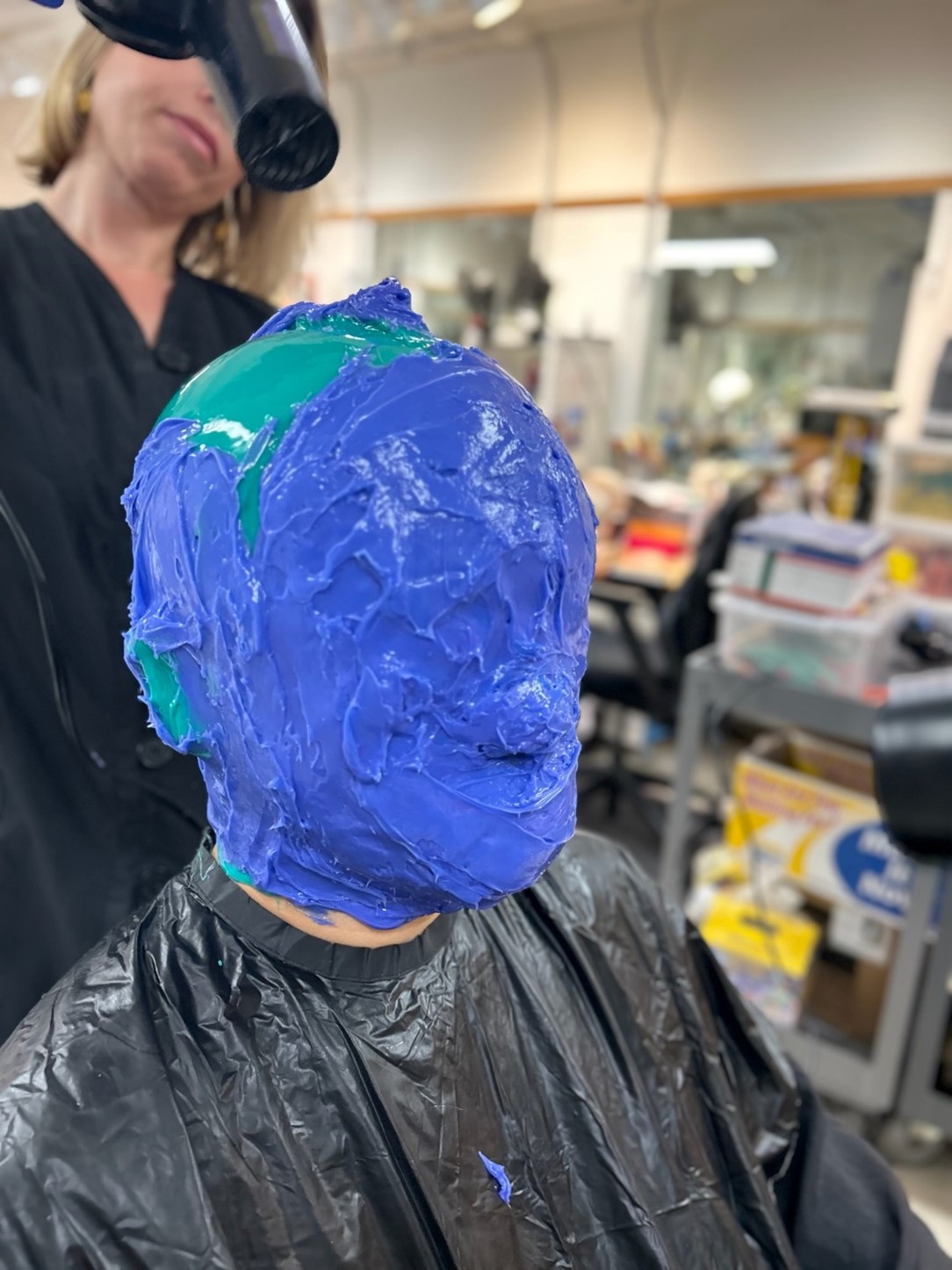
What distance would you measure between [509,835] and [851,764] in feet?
5.90

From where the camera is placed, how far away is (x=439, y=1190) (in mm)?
624

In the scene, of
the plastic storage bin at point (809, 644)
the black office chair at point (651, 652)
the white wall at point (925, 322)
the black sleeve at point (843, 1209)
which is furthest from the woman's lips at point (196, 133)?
the white wall at point (925, 322)

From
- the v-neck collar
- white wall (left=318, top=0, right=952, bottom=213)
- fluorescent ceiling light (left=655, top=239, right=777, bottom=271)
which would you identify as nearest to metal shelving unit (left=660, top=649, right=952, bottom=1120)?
the v-neck collar

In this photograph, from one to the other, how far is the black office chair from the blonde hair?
164 cm

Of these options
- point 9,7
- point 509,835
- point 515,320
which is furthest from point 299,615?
point 515,320

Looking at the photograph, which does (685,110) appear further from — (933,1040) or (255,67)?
(255,67)

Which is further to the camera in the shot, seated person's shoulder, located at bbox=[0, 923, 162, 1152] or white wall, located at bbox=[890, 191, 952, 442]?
white wall, located at bbox=[890, 191, 952, 442]

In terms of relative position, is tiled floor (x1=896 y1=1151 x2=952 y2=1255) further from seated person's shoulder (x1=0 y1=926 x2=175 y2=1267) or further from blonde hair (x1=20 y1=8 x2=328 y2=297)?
blonde hair (x1=20 y1=8 x2=328 y2=297)

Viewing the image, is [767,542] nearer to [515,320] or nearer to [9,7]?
[9,7]

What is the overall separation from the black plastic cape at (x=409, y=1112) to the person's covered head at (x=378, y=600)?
12 centimetres

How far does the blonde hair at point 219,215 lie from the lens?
941 millimetres

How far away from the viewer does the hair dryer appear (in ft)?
1.37

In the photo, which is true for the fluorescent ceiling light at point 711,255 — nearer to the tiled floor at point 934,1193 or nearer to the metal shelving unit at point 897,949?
the metal shelving unit at point 897,949

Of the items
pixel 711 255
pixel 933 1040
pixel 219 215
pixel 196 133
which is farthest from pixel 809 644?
pixel 711 255
